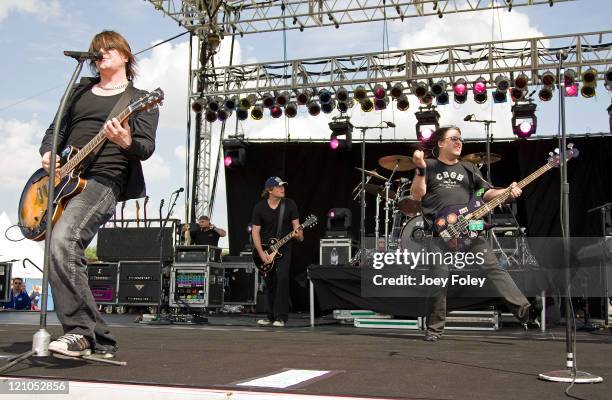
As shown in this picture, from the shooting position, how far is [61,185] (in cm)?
376

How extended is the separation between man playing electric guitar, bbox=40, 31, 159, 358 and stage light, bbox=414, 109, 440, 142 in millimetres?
9071

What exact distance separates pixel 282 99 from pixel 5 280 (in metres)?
6.47

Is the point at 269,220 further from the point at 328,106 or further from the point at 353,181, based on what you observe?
the point at 353,181

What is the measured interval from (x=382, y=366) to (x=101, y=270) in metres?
9.23

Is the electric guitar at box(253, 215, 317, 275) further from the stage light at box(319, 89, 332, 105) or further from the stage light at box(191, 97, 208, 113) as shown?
the stage light at box(191, 97, 208, 113)

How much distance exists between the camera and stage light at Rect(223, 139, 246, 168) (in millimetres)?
14188

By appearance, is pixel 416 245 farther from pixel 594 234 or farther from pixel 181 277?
pixel 594 234

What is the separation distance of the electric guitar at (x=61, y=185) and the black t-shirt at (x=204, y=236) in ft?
28.5

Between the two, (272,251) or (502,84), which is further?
(502,84)

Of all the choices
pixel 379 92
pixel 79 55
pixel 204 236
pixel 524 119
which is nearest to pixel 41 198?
pixel 79 55

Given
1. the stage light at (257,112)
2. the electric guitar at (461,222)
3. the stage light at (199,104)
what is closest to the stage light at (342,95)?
the stage light at (257,112)

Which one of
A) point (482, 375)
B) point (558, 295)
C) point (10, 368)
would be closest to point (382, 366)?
point (482, 375)

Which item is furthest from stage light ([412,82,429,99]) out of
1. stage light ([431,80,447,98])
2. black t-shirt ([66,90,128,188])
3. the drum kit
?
black t-shirt ([66,90,128,188])

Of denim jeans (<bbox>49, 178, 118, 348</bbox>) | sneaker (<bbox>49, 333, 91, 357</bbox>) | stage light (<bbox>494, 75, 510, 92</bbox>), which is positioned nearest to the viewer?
sneaker (<bbox>49, 333, 91, 357</bbox>)
